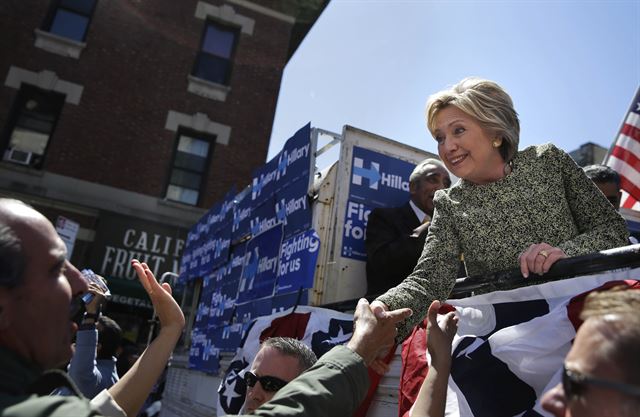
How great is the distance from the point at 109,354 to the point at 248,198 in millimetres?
2599

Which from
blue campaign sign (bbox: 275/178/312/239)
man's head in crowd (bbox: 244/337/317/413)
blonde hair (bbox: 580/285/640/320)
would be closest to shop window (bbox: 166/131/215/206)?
blue campaign sign (bbox: 275/178/312/239)

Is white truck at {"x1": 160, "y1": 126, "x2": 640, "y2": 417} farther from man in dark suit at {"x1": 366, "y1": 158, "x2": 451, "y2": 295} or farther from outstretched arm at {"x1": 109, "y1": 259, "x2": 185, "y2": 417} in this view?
outstretched arm at {"x1": 109, "y1": 259, "x2": 185, "y2": 417}

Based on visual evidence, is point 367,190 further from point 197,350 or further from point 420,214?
point 197,350

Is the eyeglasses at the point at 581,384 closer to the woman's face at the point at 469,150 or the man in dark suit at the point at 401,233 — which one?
the woman's face at the point at 469,150

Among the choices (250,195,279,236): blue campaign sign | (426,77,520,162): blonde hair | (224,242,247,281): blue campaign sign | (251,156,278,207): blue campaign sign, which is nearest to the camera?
(426,77,520,162): blonde hair

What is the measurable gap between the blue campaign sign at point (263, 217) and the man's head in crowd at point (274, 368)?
7.95 feet

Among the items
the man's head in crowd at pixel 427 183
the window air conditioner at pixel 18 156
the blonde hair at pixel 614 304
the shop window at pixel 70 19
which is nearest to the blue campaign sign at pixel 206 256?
the man's head in crowd at pixel 427 183

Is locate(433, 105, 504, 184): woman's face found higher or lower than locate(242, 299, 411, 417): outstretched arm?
higher

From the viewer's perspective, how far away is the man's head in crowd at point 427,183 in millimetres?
3984

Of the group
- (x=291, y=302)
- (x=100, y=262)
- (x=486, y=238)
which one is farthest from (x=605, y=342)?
(x=100, y=262)

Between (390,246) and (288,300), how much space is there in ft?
3.81

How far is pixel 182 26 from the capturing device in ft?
48.0

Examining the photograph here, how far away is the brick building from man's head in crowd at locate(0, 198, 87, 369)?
1124 centimetres

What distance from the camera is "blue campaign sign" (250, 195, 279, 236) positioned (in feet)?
16.9
